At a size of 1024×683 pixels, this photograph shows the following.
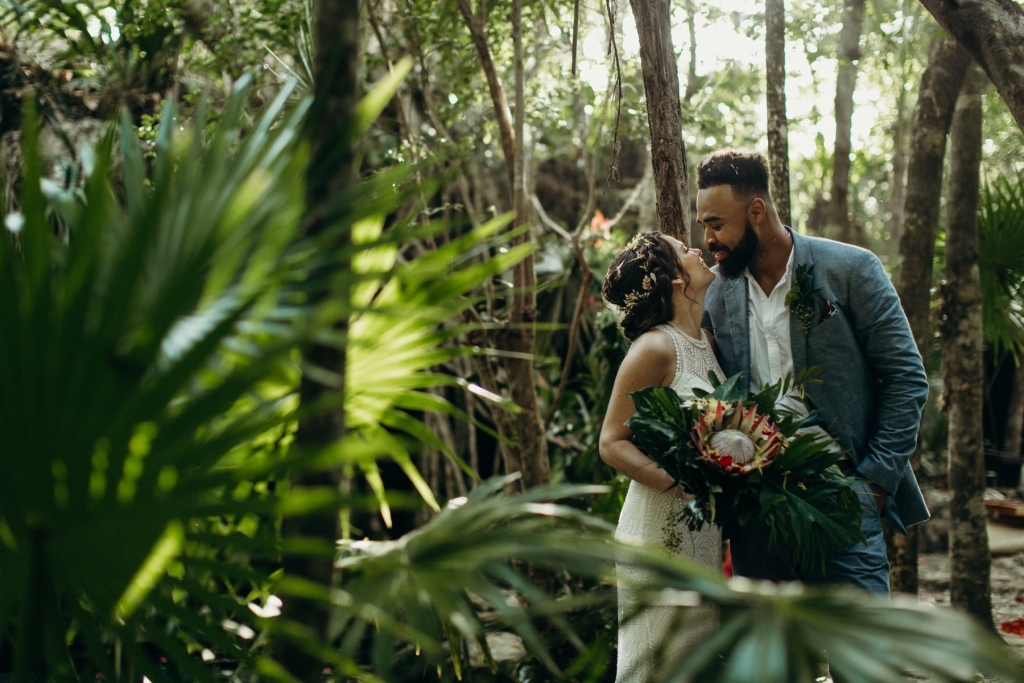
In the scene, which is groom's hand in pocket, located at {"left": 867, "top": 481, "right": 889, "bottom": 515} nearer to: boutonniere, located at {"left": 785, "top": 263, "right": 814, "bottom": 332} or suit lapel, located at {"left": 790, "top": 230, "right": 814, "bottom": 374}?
suit lapel, located at {"left": 790, "top": 230, "right": 814, "bottom": 374}

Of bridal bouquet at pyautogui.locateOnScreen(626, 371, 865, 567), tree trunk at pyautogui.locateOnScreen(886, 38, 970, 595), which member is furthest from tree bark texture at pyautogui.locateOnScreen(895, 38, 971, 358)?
bridal bouquet at pyautogui.locateOnScreen(626, 371, 865, 567)

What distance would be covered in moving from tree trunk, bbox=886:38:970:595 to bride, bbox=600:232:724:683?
259 centimetres

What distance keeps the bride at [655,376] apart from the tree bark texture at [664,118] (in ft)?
1.10

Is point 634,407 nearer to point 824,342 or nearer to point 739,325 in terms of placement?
point 739,325

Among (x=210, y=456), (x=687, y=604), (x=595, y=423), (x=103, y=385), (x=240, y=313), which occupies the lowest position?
(x=595, y=423)

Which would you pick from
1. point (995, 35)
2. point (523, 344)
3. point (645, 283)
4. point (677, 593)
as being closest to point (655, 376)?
point (645, 283)

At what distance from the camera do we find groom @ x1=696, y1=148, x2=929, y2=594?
304 cm

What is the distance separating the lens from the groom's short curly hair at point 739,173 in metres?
3.35

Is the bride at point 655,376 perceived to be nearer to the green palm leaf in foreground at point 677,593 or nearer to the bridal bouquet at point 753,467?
the bridal bouquet at point 753,467

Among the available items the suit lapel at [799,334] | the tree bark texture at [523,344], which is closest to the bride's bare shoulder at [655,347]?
the suit lapel at [799,334]

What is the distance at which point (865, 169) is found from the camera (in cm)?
2238

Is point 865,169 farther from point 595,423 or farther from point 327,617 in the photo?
point 327,617

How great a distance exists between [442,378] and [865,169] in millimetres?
22809

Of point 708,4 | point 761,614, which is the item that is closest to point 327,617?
point 761,614
